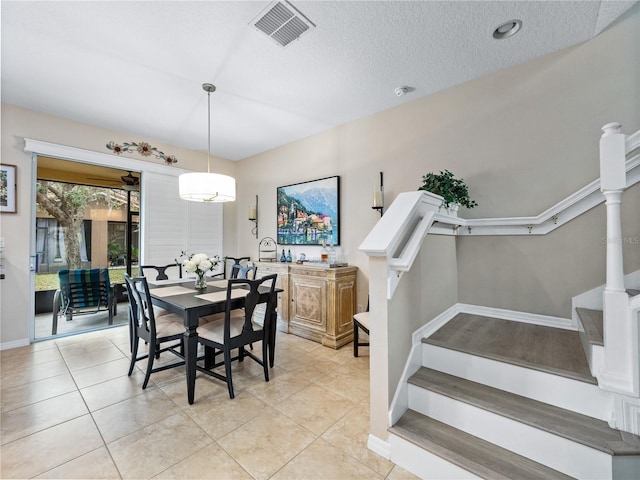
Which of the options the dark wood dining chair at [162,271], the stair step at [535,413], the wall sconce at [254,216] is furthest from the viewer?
the wall sconce at [254,216]

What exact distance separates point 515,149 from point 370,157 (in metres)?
1.54

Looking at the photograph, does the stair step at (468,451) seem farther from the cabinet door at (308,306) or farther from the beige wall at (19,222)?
the beige wall at (19,222)

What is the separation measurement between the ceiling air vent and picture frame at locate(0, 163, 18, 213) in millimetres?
3519

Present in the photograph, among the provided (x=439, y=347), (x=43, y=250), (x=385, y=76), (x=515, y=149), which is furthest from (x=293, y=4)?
(x=43, y=250)

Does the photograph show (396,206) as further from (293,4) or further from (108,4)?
(108,4)

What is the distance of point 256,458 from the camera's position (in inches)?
65.6

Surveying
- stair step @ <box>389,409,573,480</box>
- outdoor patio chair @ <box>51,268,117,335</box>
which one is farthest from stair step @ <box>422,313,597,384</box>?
outdoor patio chair @ <box>51,268,117,335</box>

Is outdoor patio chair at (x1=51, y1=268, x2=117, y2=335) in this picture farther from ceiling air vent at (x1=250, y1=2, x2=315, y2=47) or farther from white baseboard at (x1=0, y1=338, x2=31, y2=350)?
ceiling air vent at (x1=250, y1=2, x2=315, y2=47)

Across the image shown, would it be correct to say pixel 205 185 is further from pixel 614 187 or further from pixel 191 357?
pixel 614 187

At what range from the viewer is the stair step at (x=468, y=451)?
1.34 metres

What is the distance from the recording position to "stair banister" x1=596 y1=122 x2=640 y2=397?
1298 millimetres

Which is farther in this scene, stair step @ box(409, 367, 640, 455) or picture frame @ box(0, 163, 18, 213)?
picture frame @ box(0, 163, 18, 213)

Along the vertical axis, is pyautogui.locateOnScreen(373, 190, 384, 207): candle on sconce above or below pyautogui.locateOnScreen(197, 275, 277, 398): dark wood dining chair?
above

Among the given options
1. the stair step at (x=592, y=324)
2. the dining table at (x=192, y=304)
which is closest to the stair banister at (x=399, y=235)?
the stair step at (x=592, y=324)
